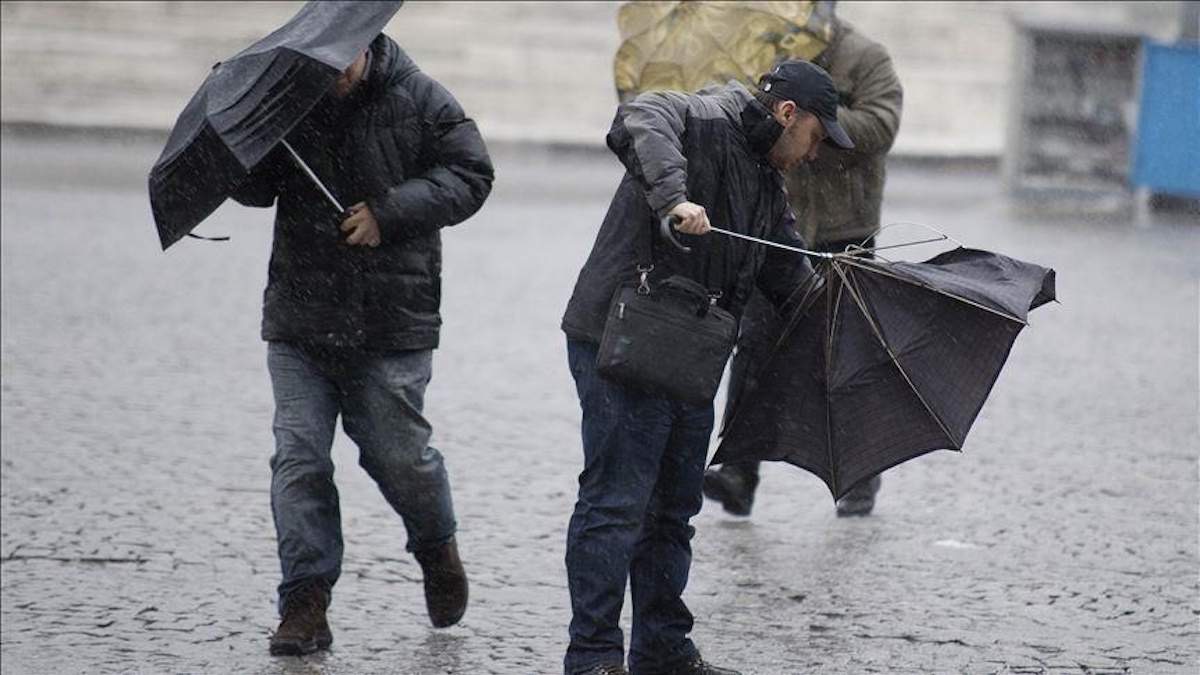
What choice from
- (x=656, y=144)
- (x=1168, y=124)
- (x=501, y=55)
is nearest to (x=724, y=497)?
(x=656, y=144)

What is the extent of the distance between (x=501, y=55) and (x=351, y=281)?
1640 cm

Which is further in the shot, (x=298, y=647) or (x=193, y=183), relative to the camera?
(x=298, y=647)

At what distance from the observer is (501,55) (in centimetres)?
2178

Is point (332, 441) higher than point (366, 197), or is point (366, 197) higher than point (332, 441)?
point (366, 197)

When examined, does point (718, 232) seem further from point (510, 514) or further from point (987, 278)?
point (510, 514)

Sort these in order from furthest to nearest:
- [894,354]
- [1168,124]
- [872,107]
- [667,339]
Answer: [1168,124]
[872,107]
[894,354]
[667,339]

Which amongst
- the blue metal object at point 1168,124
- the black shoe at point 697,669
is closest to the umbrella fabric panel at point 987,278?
the black shoe at point 697,669

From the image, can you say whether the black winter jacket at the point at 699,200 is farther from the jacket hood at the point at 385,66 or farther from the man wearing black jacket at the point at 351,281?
the jacket hood at the point at 385,66

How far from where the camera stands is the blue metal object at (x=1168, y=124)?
19.2 meters

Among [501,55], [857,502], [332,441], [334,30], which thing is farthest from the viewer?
[501,55]

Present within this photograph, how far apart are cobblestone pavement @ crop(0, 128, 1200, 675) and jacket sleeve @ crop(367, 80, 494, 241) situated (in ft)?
3.71

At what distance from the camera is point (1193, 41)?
776 inches

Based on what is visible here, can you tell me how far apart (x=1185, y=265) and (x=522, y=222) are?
482 cm

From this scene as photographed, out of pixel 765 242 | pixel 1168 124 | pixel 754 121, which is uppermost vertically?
pixel 754 121
